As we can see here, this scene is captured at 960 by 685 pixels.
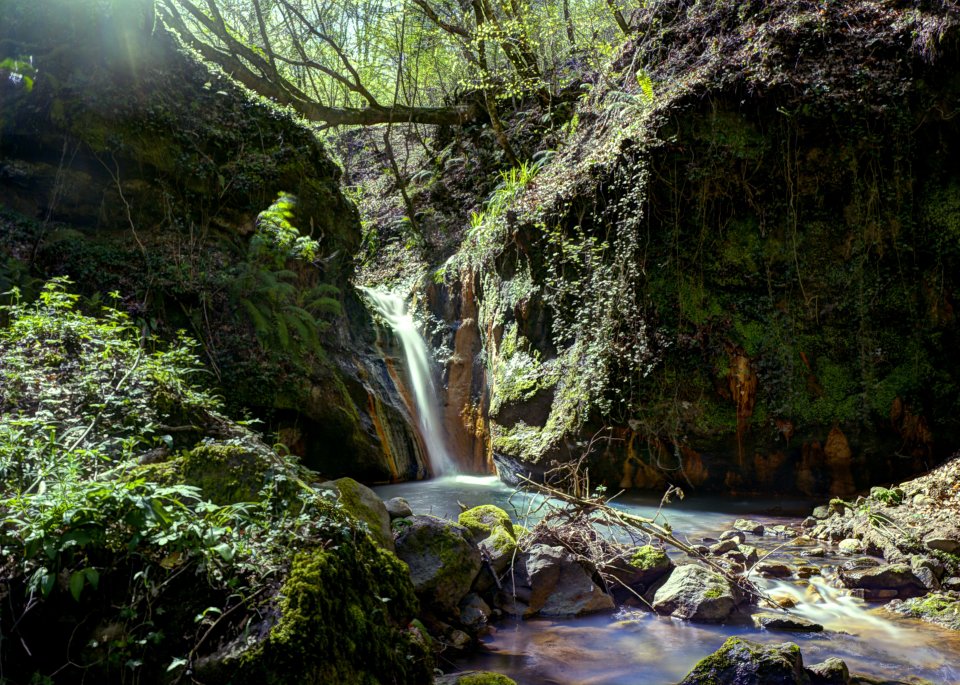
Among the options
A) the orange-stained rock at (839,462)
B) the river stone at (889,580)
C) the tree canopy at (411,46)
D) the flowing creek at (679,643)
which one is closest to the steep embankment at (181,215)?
the tree canopy at (411,46)

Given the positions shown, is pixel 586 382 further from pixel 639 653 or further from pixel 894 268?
pixel 639 653

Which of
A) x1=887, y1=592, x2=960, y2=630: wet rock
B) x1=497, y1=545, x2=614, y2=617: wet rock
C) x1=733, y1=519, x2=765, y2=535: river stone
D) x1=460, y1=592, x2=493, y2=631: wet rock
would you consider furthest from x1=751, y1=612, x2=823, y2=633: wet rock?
x1=733, y1=519, x2=765, y2=535: river stone

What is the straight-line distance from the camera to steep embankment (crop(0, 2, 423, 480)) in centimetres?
869

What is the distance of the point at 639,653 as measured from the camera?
14.1ft

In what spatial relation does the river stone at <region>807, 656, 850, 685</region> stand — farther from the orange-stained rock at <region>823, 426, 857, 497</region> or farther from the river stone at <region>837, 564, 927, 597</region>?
the orange-stained rock at <region>823, 426, 857, 497</region>

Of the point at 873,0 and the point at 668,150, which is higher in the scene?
the point at 873,0

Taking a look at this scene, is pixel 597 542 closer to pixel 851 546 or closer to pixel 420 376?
pixel 851 546

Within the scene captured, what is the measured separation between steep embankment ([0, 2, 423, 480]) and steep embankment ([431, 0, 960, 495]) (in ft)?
10.5

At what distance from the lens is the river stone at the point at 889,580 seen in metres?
5.16

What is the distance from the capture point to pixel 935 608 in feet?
15.7

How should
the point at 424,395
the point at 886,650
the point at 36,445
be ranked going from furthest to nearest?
1. the point at 424,395
2. the point at 886,650
3. the point at 36,445

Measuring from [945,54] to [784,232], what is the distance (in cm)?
280

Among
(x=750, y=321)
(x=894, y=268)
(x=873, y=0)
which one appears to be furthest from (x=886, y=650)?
(x=873, y=0)

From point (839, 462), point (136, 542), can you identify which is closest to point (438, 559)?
point (136, 542)
